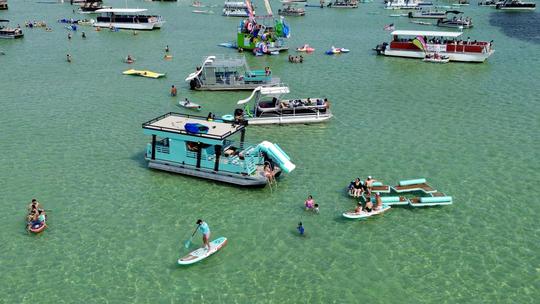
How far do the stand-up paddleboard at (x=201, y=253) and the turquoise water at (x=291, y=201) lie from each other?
43cm

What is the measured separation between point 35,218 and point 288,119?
24030 millimetres

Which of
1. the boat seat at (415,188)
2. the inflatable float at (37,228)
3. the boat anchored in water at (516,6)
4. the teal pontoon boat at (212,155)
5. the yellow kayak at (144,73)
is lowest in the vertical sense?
the inflatable float at (37,228)

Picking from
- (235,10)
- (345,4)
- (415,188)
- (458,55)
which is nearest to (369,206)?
(415,188)

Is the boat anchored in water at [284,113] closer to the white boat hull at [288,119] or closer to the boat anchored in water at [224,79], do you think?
the white boat hull at [288,119]

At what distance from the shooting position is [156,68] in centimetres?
6712

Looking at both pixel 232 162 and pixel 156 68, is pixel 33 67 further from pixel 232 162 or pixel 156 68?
pixel 232 162

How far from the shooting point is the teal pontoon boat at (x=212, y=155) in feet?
104

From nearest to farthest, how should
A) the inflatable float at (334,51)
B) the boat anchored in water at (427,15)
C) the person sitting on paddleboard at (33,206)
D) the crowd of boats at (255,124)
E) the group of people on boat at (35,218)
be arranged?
the group of people on boat at (35,218) → the person sitting on paddleboard at (33,206) → the crowd of boats at (255,124) → the inflatable float at (334,51) → the boat anchored in water at (427,15)

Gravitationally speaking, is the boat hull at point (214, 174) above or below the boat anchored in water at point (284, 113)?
below

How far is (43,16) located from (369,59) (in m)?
91.9

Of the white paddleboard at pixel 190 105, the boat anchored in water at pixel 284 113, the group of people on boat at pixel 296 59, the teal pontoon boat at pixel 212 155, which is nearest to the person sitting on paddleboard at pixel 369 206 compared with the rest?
the teal pontoon boat at pixel 212 155

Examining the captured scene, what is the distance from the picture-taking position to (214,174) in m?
32.6

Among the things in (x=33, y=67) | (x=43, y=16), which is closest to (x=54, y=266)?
(x=33, y=67)

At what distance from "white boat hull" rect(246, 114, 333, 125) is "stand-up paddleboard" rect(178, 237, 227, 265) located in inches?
781
